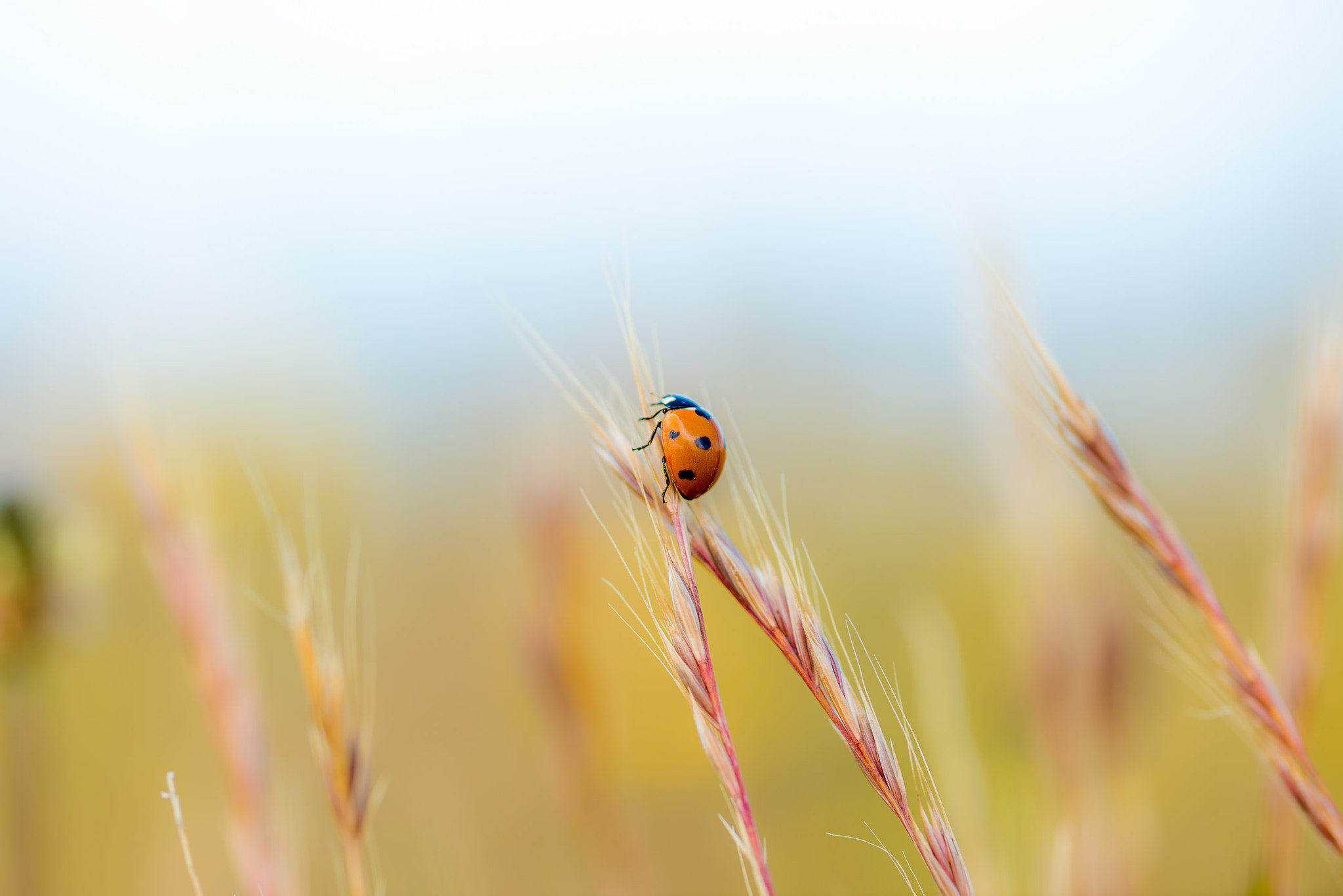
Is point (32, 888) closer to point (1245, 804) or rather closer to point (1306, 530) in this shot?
point (1306, 530)

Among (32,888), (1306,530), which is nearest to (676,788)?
(32,888)

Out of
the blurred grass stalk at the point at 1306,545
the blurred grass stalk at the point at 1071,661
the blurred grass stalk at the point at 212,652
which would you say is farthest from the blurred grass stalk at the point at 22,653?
the blurred grass stalk at the point at 1306,545

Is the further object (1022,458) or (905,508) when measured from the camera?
(905,508)

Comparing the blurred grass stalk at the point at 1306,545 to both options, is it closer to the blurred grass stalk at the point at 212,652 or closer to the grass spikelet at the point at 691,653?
the grass spikelet at the point at 691,653

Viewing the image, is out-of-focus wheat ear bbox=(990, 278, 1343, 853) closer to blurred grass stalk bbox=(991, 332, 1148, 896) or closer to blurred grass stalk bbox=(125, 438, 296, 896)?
blurred grass stalk bbox=(991, 332, 1148, 896)

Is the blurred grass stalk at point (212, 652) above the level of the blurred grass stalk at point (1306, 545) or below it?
above

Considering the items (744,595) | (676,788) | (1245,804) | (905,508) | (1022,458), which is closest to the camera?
(744,595)
